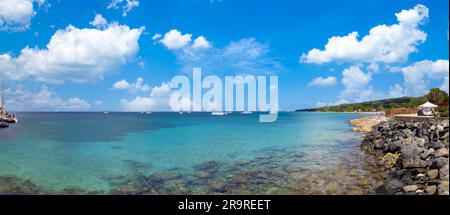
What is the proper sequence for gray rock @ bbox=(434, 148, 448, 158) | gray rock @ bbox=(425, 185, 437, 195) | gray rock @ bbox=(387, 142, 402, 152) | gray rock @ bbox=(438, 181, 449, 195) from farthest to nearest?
gray rock @ bbox=(387, 142, 402, 152), gray rock @ bbox=(434, 148, 448, 158), gray rock @ bbox=(425, 185, 437, 195), gray rock @ bbox=(438, 181, 449, 195)

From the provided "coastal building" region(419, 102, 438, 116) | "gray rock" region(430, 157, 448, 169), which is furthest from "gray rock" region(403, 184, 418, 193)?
"coastal building" region(419, 102, 438, 116)

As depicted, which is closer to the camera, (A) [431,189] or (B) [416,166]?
(A) [431,189]

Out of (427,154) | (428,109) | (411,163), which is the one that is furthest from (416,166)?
(428,109)

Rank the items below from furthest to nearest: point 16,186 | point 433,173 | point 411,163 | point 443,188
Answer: point 16,186 → point 411,163 → point 433,173 → point 443,188

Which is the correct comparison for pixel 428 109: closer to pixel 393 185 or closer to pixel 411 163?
pixel 411 163

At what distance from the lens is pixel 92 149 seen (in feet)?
77.0

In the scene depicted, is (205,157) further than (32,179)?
Yes

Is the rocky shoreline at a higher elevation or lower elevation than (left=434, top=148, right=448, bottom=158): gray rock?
lower

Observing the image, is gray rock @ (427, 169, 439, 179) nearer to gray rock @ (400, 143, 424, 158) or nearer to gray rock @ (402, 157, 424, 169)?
gray rock @ (402, 157, 424, 169)

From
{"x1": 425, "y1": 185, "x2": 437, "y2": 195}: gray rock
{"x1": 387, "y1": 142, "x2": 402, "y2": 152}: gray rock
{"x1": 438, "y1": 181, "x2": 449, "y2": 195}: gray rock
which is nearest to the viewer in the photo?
{"x1": 438, "y1": 181, "x2": 449, "y2": 195}: gray rock
